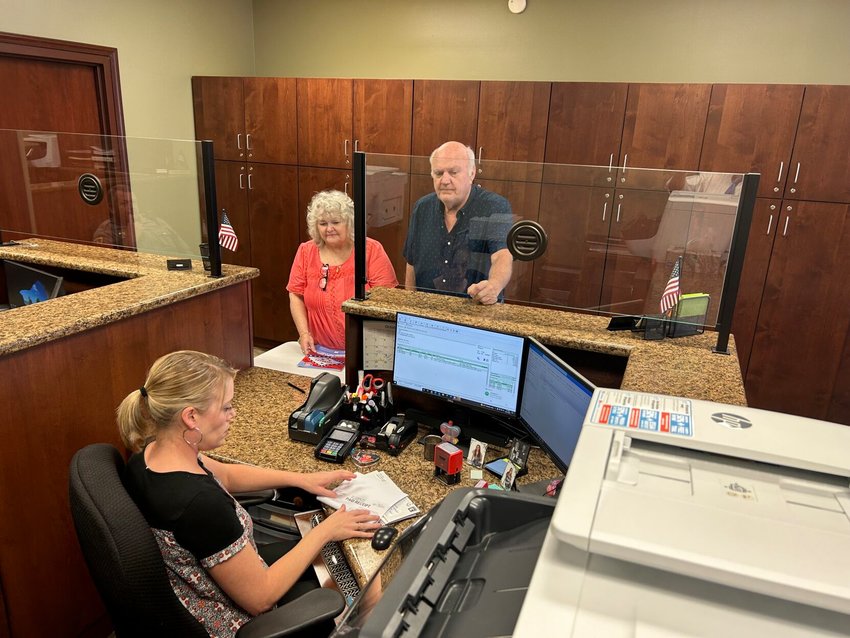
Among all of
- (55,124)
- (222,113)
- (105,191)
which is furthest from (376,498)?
(222,113)

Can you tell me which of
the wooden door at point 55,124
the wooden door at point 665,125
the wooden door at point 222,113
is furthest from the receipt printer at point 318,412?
the wooden door at point 222,113

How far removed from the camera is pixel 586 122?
12.1ft

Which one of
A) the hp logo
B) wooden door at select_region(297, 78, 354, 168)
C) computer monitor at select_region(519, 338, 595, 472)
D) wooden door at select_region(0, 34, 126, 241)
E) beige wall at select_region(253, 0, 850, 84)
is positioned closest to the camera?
the hp logo

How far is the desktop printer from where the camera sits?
1.91 ft

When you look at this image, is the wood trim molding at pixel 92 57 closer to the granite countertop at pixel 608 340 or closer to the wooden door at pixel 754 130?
the granite countertop at pixel 608 340

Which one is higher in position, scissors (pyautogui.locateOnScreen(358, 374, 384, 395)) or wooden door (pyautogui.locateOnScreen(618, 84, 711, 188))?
wooden door (pyautogui.locateOnScreen(618, 84, 711, 188))

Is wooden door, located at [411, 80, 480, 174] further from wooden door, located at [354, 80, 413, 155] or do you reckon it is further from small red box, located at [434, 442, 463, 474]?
small red box, located at [434, 442, 463, 474]

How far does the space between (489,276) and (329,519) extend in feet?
3.37

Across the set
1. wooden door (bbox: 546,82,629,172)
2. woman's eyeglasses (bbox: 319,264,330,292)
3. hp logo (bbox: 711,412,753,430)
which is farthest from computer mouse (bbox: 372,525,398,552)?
wooden door (bbox: 546,82,629,172)

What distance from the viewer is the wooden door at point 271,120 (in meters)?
4.36

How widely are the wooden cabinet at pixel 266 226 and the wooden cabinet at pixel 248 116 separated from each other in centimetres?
11

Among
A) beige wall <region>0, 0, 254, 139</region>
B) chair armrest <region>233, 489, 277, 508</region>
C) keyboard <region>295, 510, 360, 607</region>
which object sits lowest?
keyboard <region>295, 510, 360, 607</region>

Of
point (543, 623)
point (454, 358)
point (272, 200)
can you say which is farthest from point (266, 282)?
point (543, 623)

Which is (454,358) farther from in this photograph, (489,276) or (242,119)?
(242,119)
